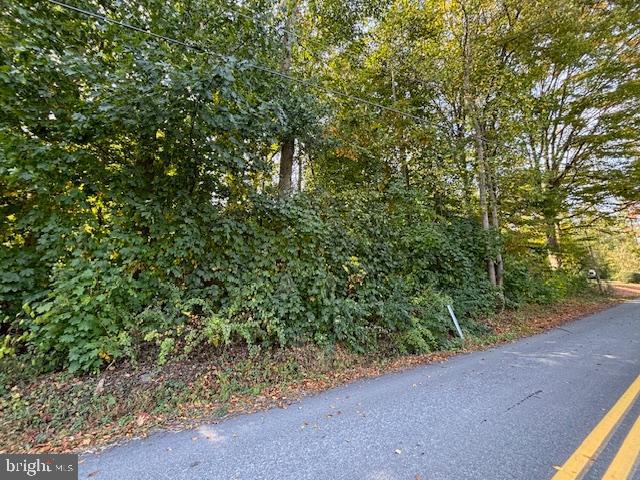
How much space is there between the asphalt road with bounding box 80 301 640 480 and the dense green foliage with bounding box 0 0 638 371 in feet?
4.30

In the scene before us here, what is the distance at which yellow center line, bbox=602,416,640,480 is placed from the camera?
6.40 feet

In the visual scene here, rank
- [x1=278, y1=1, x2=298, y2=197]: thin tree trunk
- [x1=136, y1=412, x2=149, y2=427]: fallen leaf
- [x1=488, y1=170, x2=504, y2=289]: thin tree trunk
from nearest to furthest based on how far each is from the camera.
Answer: [x1=136, y1=412, x2=149, y2=427]: fallen leaf < [x1=278, y1=1, x2=298, y2=197]: thin tree trunk < [x1=488, y1=170, x2=504, y2=289]: thin tree trunk

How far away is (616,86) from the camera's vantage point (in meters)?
10.2

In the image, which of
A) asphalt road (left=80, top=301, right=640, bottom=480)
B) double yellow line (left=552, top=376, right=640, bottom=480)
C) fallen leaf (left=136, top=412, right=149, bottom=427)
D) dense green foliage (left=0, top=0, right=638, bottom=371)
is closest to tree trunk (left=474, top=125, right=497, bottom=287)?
dense green foliage (left=0, top=0, right=638, bottom=371)

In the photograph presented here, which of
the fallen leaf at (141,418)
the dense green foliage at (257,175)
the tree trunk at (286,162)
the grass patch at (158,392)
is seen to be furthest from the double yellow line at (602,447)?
the tree trunk at (286,162)

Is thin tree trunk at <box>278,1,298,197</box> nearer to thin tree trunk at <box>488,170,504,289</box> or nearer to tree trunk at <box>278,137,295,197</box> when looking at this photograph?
tree trunk at <box>278,137,295,197</box>

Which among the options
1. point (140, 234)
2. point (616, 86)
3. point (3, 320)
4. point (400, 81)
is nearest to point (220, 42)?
point (140, 234)

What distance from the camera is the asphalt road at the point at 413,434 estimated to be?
210 cm

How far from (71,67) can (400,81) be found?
8240mm

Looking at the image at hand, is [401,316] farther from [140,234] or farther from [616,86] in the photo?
[616,86]
